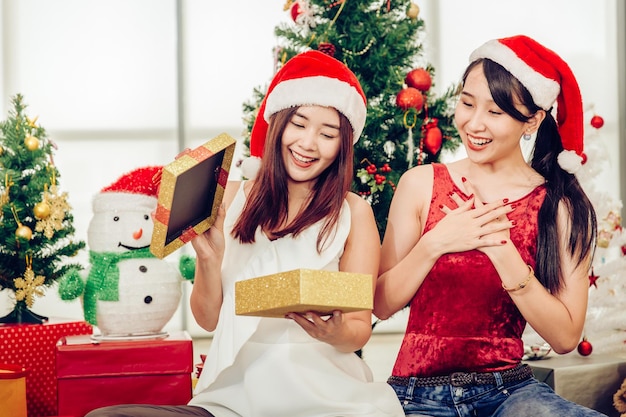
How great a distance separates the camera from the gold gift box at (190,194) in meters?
1.50

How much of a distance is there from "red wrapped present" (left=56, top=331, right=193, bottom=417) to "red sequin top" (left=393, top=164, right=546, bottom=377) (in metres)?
0.67

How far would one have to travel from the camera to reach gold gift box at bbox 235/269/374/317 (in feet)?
4.52

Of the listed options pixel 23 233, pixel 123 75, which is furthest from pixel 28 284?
pixel 123 75

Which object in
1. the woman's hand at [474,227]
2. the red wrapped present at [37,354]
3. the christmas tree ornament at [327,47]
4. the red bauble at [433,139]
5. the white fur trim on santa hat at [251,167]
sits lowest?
the red wrapped present at [37,354]

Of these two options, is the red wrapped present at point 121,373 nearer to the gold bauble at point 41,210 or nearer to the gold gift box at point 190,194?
the gold bauble at point 41,210

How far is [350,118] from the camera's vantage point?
1.84 m

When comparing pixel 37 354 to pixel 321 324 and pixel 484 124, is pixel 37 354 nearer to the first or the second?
pixel 321 324

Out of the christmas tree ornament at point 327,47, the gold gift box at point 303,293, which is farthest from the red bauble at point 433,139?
the gold gift box at point 303,293

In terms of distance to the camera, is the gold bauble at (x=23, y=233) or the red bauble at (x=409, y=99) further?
the red bauble at (x=409, y=99)

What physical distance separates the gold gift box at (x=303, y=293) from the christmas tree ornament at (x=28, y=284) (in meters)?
1.27

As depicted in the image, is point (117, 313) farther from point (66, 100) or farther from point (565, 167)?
point (66, 100)

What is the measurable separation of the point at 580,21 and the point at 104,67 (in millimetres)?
3342

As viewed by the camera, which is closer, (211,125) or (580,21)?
(211,125)

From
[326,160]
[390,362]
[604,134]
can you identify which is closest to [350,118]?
[326,160]
